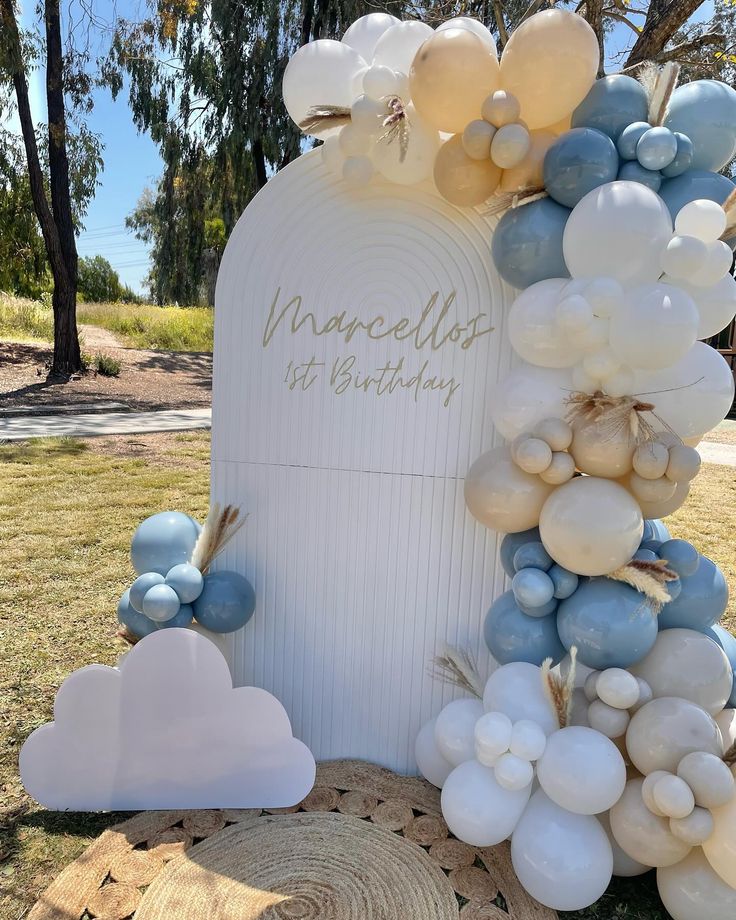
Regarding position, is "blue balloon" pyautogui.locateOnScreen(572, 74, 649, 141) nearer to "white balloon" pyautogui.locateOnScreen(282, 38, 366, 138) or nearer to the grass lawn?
"white balloon" pyautogui.locateOnScreen(282, 38, 366, 138)

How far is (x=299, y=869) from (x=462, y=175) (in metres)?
1.89

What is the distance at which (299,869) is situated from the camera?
182 centimetres

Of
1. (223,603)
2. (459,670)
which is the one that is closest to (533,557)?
(459,670)

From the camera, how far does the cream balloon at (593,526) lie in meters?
1.72

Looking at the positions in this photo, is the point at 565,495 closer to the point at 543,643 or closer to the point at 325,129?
the point at 543,643

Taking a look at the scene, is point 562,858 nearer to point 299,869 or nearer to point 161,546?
point 299,869

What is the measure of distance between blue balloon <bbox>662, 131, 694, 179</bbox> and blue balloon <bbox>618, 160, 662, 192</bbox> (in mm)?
33

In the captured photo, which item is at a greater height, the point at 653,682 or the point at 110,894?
the point at 653,682

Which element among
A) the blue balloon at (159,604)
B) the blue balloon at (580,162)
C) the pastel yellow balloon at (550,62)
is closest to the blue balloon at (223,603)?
the blue balloon at (159,604)

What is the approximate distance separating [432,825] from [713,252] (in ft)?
5.59

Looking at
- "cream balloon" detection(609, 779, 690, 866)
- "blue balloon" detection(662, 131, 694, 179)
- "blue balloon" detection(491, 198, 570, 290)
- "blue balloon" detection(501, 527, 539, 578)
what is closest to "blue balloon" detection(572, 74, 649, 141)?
"blue balloon" detection(662, 131, 694, 179)

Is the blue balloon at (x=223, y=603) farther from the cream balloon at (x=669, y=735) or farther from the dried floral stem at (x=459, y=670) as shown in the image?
the cream balloon at (x=669, y=735)

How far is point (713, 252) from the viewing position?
66.3 inches

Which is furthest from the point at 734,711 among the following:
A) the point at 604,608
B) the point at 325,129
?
the point at 325,129
